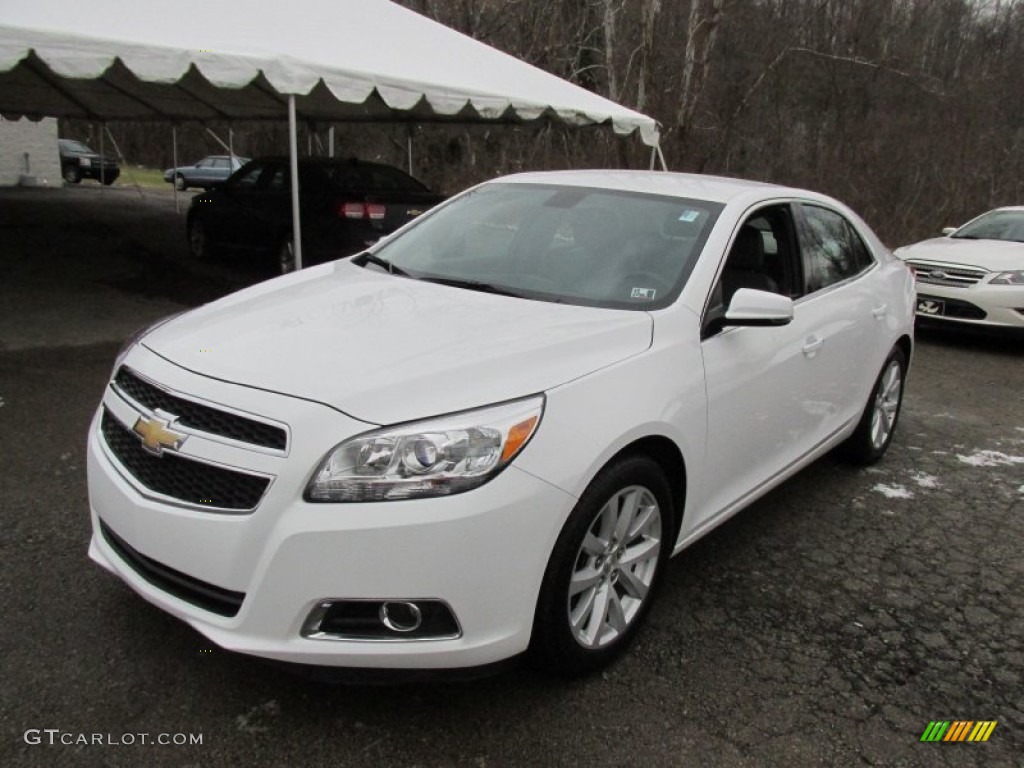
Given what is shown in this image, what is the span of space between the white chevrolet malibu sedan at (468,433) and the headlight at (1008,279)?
5931 millimetres

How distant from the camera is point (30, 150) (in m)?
24.1

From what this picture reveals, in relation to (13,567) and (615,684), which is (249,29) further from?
(615,684)

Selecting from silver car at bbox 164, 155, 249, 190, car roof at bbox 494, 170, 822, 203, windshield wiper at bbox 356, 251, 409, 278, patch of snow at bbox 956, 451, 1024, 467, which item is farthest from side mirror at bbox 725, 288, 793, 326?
silver car at bbox 164, 155, 249, 190

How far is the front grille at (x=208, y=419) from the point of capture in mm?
2273

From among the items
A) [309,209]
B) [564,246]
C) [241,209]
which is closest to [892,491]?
[564,246]

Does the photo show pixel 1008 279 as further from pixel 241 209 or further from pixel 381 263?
pixel 241 209

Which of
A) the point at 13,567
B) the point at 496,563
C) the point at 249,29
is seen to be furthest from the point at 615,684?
the point at 249,29

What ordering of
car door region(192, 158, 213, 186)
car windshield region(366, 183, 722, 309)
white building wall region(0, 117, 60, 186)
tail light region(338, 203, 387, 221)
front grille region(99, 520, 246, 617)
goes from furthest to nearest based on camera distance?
car door region(192, 158, 213, 186) < white building wall region(0, 117, 60, 186) < tail light region(338, 203, 387, 221) < car windshield region(366, 183, 722, 309) < front grille region(99, 520, 246, 617)

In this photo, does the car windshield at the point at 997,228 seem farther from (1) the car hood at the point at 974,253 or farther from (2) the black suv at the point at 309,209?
(2) the black suv at the point at 309,209

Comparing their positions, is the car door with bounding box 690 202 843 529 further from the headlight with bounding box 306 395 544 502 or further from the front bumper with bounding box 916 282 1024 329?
the front bumper with bounding box 916 282 1024 329

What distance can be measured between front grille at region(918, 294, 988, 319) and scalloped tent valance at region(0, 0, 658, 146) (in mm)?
3705

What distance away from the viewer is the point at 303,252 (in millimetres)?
9984
